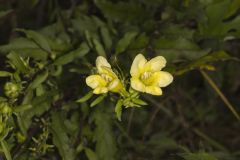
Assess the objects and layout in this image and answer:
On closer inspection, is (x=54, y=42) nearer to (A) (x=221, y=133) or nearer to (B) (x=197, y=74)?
(B) (x=197, y=74)

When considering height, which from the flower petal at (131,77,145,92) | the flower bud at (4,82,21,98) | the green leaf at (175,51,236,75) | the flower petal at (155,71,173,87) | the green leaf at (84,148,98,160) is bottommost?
the green leaf at (84,148,98,160)

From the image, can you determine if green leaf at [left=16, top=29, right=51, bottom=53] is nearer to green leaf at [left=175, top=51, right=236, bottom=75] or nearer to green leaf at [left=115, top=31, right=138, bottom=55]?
green leaf at [left=115, top=31, right=138, bottom=55]

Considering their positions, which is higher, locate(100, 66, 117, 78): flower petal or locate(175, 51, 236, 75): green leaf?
locate(100, 66, 117, 78): flower petal

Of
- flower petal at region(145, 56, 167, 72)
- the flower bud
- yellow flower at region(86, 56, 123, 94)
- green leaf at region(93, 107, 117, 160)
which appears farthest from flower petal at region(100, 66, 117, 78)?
green leaf at region(93, 107, 117, 160)

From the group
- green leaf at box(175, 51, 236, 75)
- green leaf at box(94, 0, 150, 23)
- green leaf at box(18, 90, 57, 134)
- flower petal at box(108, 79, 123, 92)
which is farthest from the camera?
green leaf at box(94, 0, 150, 23)

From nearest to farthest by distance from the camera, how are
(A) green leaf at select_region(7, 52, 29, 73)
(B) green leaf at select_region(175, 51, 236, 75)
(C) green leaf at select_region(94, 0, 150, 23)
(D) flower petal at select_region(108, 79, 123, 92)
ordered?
1. (D) flower petal at select_region(108, 79, 123, 92)
2. (A) green leaf at select_region(7, 52, 29, 73)
3. (B) green leaf at select_region(175, 51, 236, 75)
4. (C) green leaf at select_region(94, 0, 150, 23)

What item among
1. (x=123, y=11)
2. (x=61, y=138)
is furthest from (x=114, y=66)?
(x=123, y=11)
